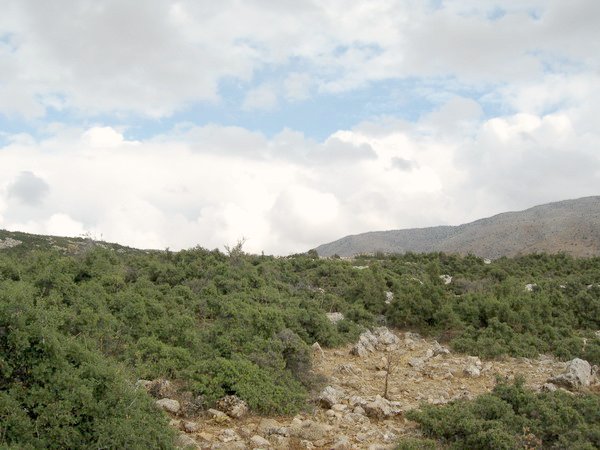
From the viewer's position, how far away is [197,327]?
12008mm

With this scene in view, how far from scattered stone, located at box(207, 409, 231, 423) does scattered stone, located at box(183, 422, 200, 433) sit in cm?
41

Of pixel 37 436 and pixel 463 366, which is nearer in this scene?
pixel 37 436

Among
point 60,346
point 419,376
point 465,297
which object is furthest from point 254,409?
point 465,297

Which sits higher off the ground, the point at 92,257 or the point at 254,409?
the point at 92,257

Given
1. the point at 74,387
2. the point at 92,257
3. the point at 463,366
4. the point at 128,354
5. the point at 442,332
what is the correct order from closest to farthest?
Answer: 1. the point at 74,387
2. the point at 128,354
3. the point at 463,366
4. the point at 92,257
5. the point at 442,332

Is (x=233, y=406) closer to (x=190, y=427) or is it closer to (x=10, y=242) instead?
(x=190, y=427)

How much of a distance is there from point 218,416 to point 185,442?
1.13m

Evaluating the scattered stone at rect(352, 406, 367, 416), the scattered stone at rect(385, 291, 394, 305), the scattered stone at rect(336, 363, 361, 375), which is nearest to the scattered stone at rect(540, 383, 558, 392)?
the scattered stone at rect(352, 406, 367, 416)

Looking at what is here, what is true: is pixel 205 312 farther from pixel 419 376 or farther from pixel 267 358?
pixel 419 376

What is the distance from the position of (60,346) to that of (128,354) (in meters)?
3.36

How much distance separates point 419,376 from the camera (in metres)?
11.6

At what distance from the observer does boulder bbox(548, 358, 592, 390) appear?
10.7 metres

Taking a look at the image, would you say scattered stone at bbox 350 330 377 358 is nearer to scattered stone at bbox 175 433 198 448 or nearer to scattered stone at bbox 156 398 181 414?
scattered stone at bbox 156 398 181 414

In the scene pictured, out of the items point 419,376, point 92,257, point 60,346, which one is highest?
point 92,257
